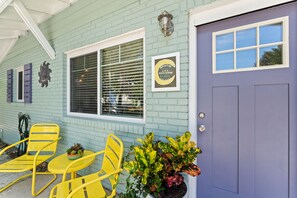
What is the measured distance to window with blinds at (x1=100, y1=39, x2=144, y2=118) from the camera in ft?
7.66

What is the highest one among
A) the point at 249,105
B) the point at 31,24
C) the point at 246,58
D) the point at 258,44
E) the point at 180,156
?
the point at 31,24

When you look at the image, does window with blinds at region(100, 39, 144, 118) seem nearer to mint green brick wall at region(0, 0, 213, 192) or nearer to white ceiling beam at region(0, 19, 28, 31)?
mint green brick wall at region(0, 0, 213, 192)

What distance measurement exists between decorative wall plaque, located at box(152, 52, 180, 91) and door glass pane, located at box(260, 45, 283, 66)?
73 cm

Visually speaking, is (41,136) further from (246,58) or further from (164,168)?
(246,58)

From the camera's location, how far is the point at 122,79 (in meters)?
2.54

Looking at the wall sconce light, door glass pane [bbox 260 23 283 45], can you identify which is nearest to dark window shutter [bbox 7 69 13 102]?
the wall sconce light

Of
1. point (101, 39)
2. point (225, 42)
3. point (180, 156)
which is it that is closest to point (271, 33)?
point (225, 42)

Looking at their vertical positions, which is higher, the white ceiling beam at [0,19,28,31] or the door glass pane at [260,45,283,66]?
the white ceiling beam at [0,19,28,31]

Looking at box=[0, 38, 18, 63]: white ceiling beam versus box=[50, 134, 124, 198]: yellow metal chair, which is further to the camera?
box=[0, 38, 18, 63]: white ceiling beam

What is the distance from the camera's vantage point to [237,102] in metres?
1.59

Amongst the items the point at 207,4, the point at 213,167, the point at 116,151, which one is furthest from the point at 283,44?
the point at 116,151

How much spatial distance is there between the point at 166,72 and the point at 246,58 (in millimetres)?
747

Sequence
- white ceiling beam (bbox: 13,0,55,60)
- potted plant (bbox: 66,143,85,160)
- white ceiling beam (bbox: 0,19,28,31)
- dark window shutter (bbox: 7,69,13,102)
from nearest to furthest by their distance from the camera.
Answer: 1. potted plant (bbox: 66,143,85,160)
2. white ceiling beam (bbox: 13,0,55,60)
3. white ceiling beam (bbox: 0,19,28,31)
4. dark window shutter (bbox: 7,69,13,102)

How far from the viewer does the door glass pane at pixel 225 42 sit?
5.38 feet
